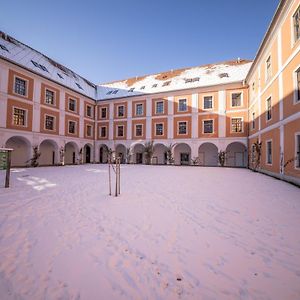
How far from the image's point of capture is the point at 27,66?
1750 centimetres

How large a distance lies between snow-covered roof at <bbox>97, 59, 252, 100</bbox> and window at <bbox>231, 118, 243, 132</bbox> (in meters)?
4.23

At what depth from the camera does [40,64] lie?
20.2 m

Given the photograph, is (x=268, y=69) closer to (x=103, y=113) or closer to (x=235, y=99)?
(x=235, y=99)

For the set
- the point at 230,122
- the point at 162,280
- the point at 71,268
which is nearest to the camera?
the point at 162,280

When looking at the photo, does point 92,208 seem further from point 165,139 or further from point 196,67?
point 196,67

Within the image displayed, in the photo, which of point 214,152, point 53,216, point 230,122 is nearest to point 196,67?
point 230,122

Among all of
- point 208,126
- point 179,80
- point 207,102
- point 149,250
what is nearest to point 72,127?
point 179,80

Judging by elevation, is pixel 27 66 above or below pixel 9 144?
above

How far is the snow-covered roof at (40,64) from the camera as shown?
1715 centimetres

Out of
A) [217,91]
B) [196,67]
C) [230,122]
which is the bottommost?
[230,122]

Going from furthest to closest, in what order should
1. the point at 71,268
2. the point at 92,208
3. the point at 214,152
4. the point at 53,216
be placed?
the point at 214,152
the point at 92,208
the point at 53,216
the point at 71,268

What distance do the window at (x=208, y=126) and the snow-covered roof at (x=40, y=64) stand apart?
16.3 meters

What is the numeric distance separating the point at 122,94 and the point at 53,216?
2421cm

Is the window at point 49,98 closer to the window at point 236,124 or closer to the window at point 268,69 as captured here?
the window at point 236,124
